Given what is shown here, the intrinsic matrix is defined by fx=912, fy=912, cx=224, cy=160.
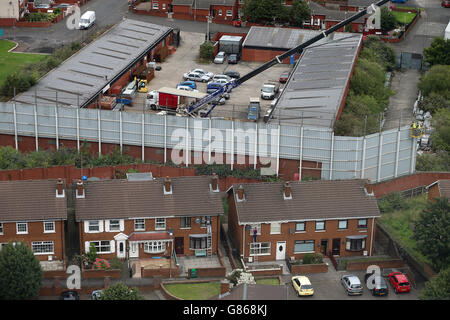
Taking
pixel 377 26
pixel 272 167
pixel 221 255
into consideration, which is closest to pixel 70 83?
pixel 272 167

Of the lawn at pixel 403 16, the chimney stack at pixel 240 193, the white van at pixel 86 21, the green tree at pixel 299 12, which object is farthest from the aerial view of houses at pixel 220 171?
the lawn at pixel 403 16

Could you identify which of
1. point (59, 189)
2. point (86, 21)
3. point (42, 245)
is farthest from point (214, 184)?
point (86, 21)

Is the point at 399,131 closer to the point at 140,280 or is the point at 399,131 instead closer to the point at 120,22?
the point at 140,280

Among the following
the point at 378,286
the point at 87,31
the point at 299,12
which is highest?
the point at 299,12

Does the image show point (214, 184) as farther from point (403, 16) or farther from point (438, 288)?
point (403, 16)

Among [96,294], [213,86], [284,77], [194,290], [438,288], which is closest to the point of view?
[438,288]

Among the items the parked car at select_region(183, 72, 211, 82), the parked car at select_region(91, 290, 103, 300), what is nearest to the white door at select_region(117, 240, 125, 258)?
the parked car at select_region(91, 290, 103, 300)
